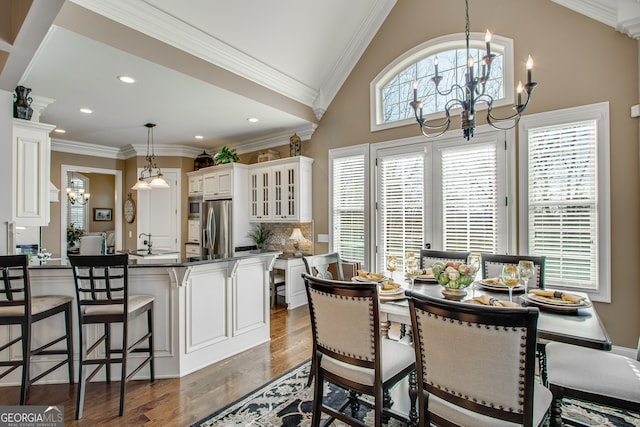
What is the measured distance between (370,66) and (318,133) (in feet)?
4.10

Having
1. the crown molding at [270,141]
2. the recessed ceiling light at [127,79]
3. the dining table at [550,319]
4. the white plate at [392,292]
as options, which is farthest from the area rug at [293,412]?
the crown molding at [270,141]

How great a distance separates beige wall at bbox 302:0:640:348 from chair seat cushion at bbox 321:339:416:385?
236cm

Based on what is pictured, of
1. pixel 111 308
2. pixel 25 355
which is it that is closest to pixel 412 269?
pixel 111 308

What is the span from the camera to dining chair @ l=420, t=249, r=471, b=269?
309cm

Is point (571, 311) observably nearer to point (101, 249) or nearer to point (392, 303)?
point (392, 303)

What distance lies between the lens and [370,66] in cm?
467

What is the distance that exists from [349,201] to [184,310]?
2.80 m

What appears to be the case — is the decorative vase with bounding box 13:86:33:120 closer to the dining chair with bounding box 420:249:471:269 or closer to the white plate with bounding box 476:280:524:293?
the dining chair with bounding box 420:249:471:269

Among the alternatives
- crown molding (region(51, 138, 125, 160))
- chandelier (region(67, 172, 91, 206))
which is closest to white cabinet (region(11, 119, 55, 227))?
crown molding (region(51, 138, 125, 160))

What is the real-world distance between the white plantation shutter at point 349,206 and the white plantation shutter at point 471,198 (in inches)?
47.0

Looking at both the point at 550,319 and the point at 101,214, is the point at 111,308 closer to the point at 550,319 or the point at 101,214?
the point at 550,319

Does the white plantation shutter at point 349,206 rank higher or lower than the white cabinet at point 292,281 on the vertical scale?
higher

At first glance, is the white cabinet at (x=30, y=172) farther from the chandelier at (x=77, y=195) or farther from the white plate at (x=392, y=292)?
the chandelier at (x=77, y=195)

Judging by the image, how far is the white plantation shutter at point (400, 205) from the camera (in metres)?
4.16
